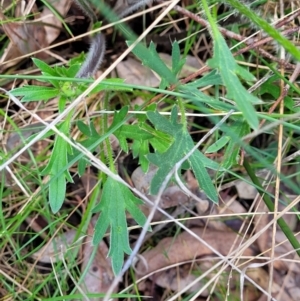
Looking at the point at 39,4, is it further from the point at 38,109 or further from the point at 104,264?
the point at 104,264

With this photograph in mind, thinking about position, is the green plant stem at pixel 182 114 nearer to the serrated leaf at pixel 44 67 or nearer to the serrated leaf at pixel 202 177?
the serrated leaf at pixel 202 177

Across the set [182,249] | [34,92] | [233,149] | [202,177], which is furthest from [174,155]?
[182,249]

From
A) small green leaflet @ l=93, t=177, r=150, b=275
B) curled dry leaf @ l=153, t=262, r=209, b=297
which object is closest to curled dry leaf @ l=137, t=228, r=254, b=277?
curled dry leaf @ l=153, t=262, r=209, b=297

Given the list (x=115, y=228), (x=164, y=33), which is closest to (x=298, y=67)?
(x=164, y=33)

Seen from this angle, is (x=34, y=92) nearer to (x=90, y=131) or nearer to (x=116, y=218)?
(x=90, y=131)

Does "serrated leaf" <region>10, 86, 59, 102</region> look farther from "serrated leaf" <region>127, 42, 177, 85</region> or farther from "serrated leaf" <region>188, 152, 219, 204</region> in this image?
"serrated leaf" <region>188, 152, 219, 204</region>

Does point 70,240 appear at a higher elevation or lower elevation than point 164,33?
lower
